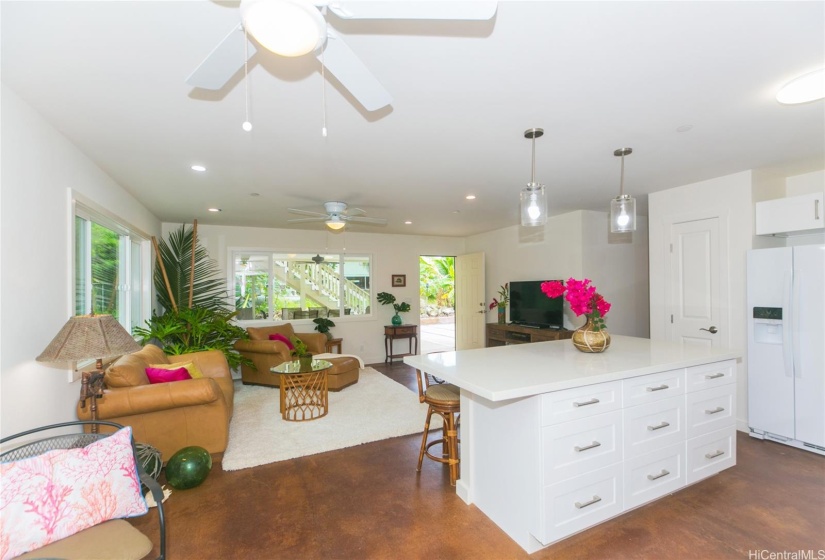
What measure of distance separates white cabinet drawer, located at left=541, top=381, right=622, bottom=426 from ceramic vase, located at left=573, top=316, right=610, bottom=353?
1.68 feet

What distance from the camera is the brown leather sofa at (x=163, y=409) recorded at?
2.58 m

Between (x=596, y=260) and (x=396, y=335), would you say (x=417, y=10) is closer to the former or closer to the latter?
(x=596, y=260)

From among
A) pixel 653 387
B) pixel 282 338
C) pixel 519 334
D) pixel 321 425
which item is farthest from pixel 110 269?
pixel 519 334

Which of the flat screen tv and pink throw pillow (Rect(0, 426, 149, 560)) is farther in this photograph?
the flat screen tv

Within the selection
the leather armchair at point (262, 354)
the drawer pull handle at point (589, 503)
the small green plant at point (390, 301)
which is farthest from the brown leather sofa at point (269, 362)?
the drawer pull handle at point (589, 503)

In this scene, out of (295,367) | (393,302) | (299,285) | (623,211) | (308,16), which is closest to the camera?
(308,16)

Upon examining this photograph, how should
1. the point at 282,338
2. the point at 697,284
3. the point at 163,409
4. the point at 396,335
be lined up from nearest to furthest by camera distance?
the point at 163,409, the point at 697,284, the point at 282,338, the point at 396,335

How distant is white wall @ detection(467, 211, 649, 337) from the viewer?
5.06 metres

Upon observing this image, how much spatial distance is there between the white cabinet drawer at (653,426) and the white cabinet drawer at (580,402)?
0.14 meters

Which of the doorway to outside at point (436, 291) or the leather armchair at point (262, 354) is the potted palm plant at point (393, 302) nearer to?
the leather armchair at point (262, 354)

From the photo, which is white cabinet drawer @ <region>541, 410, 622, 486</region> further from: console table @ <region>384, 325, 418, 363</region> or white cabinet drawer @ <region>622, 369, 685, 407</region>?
console table @ <region>384, 325, 418, 363</region>

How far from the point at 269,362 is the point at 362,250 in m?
2.67

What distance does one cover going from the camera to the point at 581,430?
1.95 m

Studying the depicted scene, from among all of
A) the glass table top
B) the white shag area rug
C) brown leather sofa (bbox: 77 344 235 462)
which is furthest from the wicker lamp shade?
the glass table top
